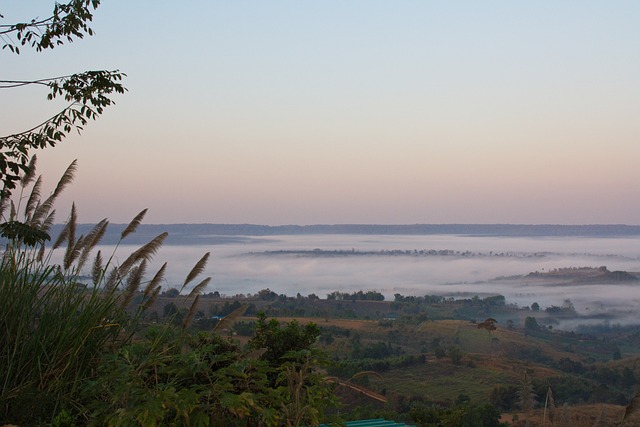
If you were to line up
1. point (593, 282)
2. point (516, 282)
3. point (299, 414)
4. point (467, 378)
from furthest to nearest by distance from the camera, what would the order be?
1. point (516, 282)
2. point (593, 282)
3. point (467, 378)
4. point (299, 414)

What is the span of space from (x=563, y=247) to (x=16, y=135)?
4911 centimetres

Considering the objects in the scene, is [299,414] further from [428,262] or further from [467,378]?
[428,262]

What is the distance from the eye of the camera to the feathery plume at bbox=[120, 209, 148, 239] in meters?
4.97

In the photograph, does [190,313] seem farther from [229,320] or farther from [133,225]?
[133,225]

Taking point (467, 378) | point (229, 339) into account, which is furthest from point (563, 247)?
point (229, 339)

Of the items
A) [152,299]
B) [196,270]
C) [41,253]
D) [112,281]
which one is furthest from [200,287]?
[41,253]

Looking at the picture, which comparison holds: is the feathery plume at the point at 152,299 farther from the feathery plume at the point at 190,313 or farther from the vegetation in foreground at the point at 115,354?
the feathery plume at the point at 190,313

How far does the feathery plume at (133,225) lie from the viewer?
497 cm

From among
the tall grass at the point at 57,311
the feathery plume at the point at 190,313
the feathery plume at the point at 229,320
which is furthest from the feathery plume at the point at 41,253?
the feathery plume at the point at 229,320

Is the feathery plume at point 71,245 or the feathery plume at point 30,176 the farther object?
the feathery plume at point 30,176

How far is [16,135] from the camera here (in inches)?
209

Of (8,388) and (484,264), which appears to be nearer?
(8,388)

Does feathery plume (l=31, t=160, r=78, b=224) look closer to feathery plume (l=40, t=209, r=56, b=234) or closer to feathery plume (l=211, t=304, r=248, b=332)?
feathery plume (l=40, t=209, r=56, b=234)

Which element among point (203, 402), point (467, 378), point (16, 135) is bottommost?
point (467, 378)
